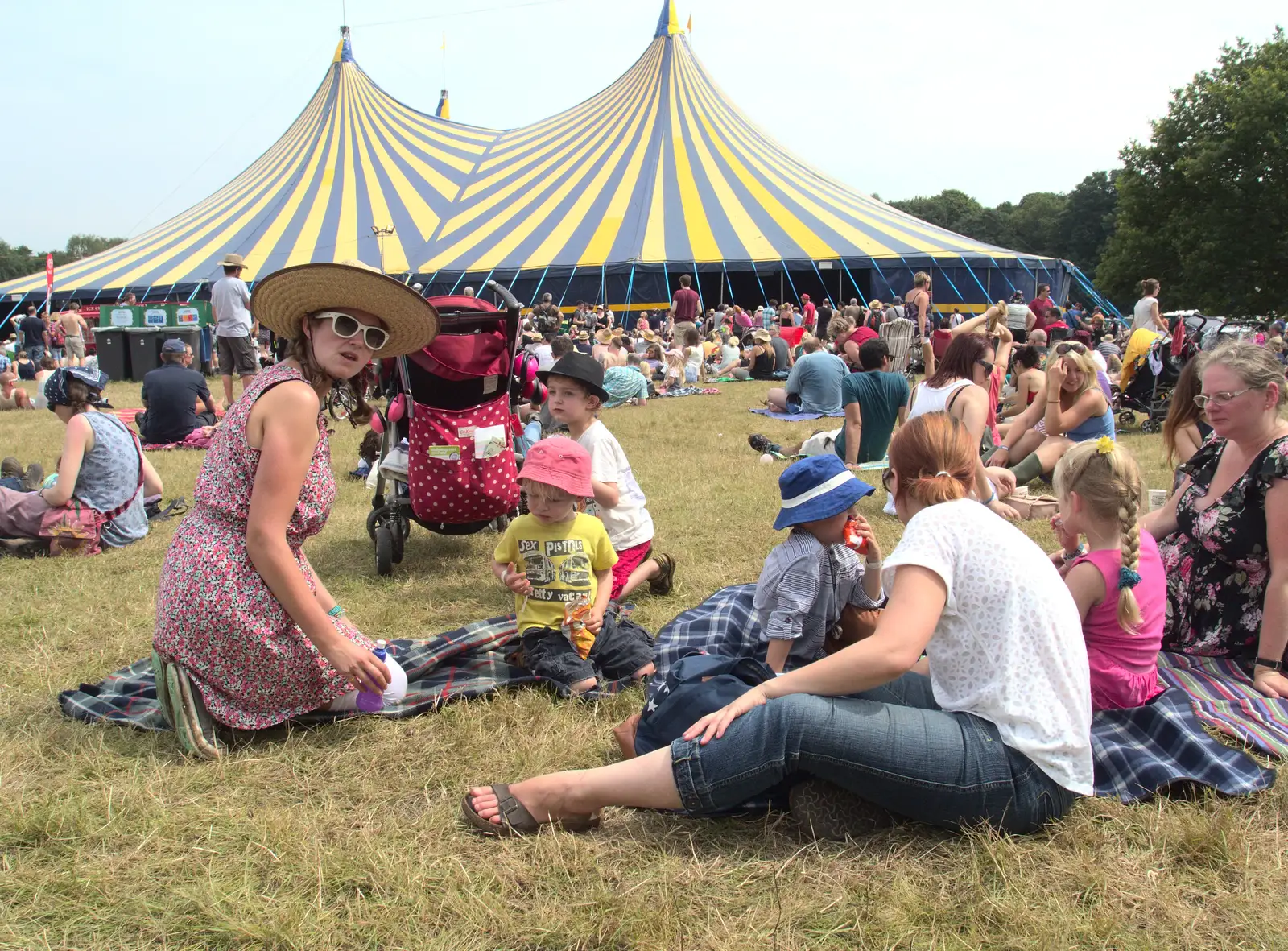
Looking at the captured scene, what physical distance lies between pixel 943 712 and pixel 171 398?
8394 mm

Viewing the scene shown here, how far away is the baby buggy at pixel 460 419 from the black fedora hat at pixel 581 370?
1.96ft

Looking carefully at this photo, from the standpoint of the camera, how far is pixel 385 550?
4.91 metres

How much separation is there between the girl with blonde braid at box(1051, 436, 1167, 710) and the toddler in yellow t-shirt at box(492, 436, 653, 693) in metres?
1.51

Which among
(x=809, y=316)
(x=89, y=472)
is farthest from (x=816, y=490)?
(x=809, y=316)

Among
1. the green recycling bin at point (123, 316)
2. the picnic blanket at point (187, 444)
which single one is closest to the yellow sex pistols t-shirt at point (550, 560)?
the picnic blanket at point (187, 444)

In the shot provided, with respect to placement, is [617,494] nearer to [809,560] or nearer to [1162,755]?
[809,560]

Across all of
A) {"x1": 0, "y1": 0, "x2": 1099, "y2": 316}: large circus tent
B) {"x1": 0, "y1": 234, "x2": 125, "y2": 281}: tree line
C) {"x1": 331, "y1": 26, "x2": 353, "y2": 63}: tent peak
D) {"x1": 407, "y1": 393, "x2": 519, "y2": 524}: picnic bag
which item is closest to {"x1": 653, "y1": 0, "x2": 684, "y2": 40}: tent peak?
{"x1": 0, "y1": 0, "x2": 1099, "y2": 316}: large circus tent

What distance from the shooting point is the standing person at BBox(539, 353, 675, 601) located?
409 centimetres

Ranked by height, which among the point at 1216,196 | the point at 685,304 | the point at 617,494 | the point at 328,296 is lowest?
the point at 617,494

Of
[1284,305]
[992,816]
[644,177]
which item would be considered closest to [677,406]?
[992,816]

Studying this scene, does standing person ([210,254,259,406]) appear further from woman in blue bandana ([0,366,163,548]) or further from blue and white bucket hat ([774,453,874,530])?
blue and white bucket hat ([774,453,874,530])

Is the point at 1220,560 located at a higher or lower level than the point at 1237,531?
lower

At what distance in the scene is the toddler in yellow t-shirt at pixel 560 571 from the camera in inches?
134

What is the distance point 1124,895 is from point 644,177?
71.6 feet
